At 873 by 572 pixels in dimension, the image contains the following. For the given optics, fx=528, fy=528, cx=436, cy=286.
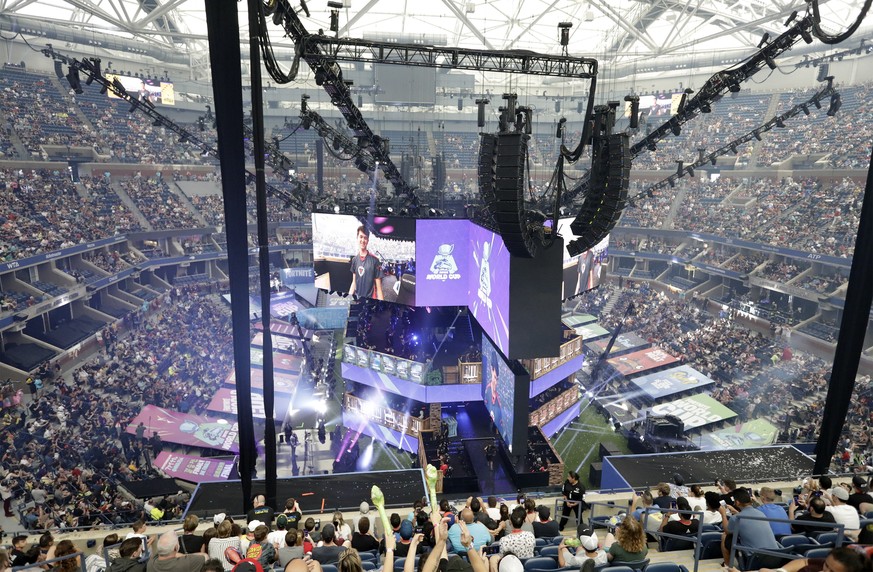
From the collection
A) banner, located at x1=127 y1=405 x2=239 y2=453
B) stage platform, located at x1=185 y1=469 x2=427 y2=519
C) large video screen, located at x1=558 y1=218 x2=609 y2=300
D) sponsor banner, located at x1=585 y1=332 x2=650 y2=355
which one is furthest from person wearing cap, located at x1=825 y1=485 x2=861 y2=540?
sponsor banner, located at x1=585 y1=332 x2=650 y2=355

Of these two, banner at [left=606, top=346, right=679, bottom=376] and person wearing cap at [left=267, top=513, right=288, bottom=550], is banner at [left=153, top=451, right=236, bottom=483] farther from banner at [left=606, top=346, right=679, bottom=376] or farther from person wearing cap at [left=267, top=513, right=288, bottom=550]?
banner at [left=606, top=346, right=679, bottom=376]

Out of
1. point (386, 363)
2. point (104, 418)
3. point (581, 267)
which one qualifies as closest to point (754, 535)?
point (386, 363)

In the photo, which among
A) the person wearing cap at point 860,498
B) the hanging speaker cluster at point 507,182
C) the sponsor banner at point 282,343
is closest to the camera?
the person wearing cap at point 860,498

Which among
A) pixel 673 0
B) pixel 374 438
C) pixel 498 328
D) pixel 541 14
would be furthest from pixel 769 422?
pixel 541 14

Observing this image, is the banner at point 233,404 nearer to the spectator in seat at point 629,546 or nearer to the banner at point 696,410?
the banner at point 696,410

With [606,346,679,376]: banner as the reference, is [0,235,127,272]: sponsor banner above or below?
above

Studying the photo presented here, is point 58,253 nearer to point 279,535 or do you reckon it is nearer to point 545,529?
point 279,535

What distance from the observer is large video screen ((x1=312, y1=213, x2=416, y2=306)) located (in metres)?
16.8

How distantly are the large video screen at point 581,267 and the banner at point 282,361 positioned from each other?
10.9 m

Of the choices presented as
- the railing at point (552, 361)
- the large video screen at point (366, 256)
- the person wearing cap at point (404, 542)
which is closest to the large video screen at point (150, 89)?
the large video screen at point (366, 256)

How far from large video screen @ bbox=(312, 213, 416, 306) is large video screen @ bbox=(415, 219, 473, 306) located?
1.02 ft

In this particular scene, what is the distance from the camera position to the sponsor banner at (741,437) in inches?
629

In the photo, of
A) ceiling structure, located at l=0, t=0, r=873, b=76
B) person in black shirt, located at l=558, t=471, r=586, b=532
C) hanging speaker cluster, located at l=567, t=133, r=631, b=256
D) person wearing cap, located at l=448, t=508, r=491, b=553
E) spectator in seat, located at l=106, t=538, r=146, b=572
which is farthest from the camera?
ceiling structure, located at l=0, t=0, r=873, b=76

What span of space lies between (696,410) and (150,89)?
128ft
